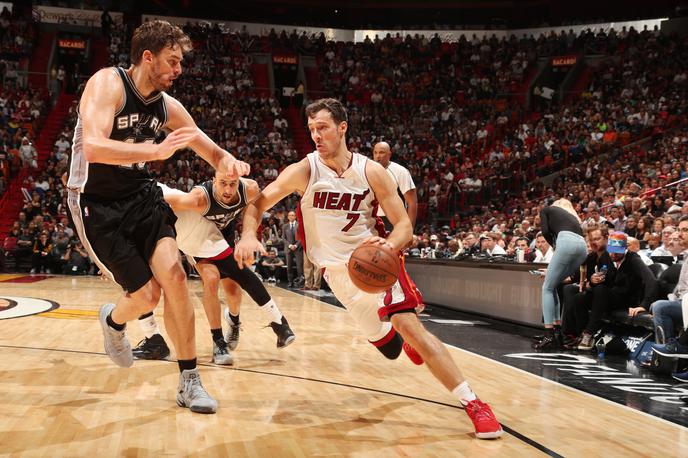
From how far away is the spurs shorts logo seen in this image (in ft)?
27.4

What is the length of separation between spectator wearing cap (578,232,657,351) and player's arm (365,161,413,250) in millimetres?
3400

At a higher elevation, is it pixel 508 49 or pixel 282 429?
pixel 508 49

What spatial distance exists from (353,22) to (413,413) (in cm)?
2888

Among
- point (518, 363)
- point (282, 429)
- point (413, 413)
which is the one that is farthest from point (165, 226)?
point (518, 363)

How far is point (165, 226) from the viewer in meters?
3.97

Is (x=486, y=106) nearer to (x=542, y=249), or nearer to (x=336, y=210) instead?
(x=542, y=249)

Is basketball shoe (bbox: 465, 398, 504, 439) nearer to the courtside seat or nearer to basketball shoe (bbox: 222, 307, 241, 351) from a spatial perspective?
basketball shoe (bbox: 222, 307, 241, 351)

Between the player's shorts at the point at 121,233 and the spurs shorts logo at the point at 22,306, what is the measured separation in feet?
15.8

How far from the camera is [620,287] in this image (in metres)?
6.66

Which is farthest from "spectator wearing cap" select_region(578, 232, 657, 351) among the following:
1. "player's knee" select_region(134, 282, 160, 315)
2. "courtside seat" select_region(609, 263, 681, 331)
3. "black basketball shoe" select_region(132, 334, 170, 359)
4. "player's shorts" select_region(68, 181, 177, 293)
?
"player's shorts" select_region(68, 181, 177, 293)

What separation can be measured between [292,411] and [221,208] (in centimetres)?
237

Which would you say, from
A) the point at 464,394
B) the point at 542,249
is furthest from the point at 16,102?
the point at 464,394

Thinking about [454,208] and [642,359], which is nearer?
[642,359]

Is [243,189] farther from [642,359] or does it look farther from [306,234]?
[642,359]
